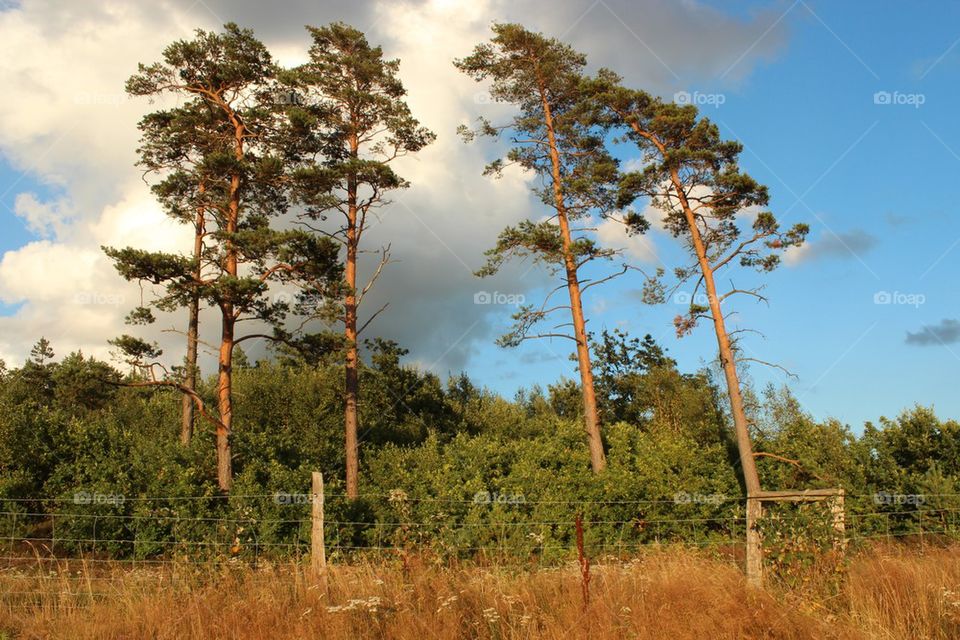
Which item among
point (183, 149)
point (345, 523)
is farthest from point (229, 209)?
point (345, 523)

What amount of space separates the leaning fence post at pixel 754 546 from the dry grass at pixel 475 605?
0.18 meters

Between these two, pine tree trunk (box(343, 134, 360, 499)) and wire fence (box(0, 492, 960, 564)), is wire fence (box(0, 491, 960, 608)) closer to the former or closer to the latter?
wire fence (box(0, 492, 960, 564))

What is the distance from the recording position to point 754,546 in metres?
7.16

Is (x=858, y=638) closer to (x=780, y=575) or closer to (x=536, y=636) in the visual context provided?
(x=780, y=575)

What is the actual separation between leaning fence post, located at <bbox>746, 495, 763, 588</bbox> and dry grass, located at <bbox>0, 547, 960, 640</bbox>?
0.18 metres

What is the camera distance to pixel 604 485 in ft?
64.8

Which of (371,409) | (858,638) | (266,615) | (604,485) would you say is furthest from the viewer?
(371,409)

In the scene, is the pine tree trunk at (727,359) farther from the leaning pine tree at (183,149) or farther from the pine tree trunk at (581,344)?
the leaning pine tree at (183,149)

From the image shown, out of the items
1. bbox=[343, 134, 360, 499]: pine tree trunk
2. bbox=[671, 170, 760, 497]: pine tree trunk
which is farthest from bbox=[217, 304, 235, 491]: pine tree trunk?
bbox=[671, 170, 760, 497]: pine tree trunk

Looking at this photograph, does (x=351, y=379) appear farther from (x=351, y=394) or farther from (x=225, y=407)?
(x=225, y=407)

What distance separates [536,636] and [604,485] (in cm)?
1503

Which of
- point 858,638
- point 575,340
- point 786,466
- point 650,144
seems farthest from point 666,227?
point 858,638

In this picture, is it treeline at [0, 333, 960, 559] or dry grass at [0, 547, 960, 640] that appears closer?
dry grass at [0, 547, 960, 640]

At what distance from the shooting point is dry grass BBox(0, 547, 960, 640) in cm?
555
